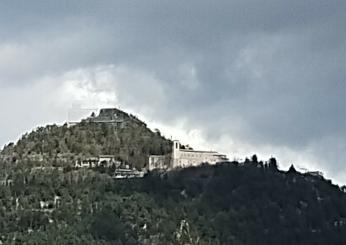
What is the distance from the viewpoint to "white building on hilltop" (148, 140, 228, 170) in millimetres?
148375

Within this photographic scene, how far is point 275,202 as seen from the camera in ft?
441

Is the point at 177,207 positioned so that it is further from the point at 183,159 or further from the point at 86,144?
the point at 86,144

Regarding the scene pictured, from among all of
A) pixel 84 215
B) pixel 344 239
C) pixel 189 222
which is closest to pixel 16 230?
pixel 84 215

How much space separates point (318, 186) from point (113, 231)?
33.3m

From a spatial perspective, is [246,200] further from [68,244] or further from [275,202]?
[68,244]

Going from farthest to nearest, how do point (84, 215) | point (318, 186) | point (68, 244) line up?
point (318, 186) → point (84, 215) → point (68, 244)

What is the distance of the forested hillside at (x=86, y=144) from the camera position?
5758 inches

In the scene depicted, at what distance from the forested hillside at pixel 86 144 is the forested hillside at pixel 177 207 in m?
6.50

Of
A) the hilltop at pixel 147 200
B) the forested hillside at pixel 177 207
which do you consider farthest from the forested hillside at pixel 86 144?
the forested hillside at pixel 177 207

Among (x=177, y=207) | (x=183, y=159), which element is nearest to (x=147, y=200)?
(x=177, y=207)

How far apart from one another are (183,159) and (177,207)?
22.1 m

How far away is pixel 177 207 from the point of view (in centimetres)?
12850

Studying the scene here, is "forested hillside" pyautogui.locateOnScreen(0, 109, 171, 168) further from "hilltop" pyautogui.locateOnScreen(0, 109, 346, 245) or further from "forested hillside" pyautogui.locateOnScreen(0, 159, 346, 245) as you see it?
"forested hillside" pyautogui.locateOnScreen(0, 159, 346, 245)

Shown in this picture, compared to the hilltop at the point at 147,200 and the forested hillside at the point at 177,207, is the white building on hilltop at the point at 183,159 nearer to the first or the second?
the hilltop at the point at 147,200
